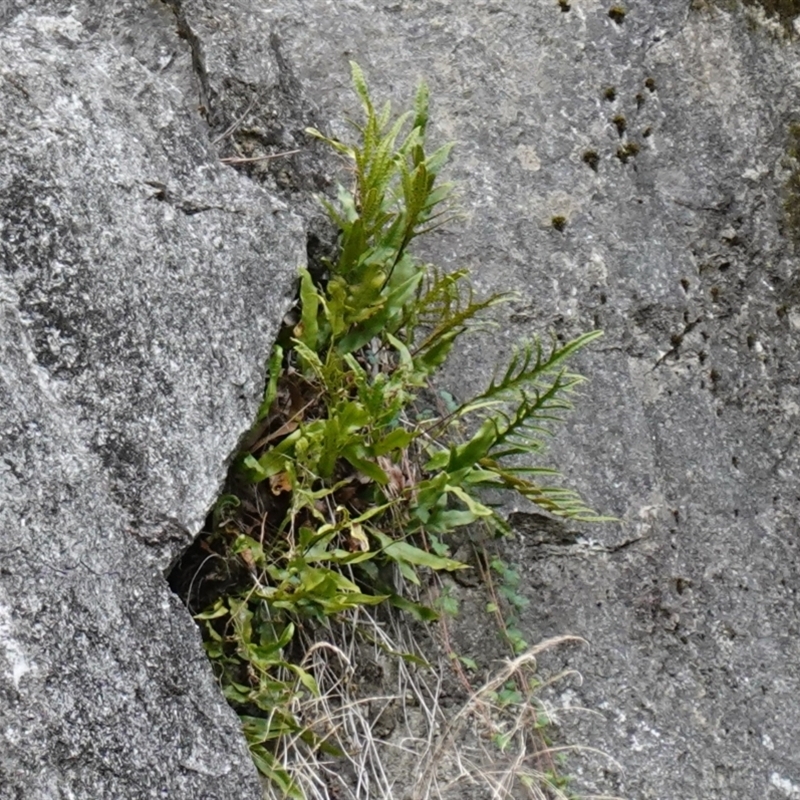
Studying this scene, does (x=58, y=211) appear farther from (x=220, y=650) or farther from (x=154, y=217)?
(x=220, y=650)

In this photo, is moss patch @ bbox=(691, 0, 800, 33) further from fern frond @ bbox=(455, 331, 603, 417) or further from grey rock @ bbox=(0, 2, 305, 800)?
grey rock @ bbox=(0, 2, 305, 800)

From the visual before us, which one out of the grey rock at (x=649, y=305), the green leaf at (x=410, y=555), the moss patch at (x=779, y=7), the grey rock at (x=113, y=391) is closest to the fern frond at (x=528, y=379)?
the grey rock at (x=649, y=305)

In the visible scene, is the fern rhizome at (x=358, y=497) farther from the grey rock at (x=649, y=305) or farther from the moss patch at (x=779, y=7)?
the moss patch at (x=779, y=7)

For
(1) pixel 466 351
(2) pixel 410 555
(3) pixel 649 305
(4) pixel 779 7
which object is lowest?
(2) pixel 410 555

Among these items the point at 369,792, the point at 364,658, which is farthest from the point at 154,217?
the point at 369,792

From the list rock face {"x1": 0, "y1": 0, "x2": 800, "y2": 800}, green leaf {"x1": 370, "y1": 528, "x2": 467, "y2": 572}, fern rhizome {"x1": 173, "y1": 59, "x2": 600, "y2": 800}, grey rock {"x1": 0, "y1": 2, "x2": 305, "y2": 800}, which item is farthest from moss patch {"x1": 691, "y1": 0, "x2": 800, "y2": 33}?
green leaf {"x1": 370, "y1": 528, "x2": 467, "y2": 572}

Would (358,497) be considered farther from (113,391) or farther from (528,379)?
(113,391)

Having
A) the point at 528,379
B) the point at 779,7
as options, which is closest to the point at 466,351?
the point at 528,379
